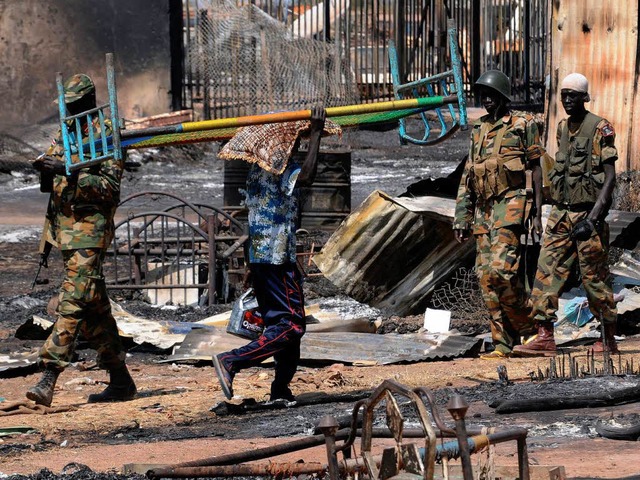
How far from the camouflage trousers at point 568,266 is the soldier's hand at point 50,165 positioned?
3244mm

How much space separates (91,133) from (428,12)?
1856 centimetres

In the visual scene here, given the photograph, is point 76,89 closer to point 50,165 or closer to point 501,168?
point 50,165

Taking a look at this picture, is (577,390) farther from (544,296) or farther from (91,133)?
(91,133)

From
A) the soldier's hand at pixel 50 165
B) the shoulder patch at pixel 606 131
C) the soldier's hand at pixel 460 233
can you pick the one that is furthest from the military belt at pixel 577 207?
the soldier's hand at pixel 50 165

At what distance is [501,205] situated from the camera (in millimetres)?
8492

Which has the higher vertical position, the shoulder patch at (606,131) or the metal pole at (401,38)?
the metal pole at (401,38)

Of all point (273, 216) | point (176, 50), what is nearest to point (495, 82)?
point (273, 216)

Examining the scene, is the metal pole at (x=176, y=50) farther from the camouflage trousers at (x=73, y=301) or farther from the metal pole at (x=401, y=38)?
the camouflage trousers at (x=73, y=301)

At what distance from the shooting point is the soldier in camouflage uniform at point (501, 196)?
846 cm

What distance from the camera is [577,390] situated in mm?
6863

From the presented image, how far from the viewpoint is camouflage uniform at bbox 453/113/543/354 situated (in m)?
8.46

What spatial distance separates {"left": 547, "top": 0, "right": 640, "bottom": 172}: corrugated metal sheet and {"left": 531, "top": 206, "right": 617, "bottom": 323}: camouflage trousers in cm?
334

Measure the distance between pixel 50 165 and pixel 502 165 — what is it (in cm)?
297

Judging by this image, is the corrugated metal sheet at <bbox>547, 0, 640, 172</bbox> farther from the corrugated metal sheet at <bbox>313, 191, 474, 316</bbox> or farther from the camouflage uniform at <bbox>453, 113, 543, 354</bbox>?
the camouflage uniform at <bbox>453, 113, 543, 354</bbox>
